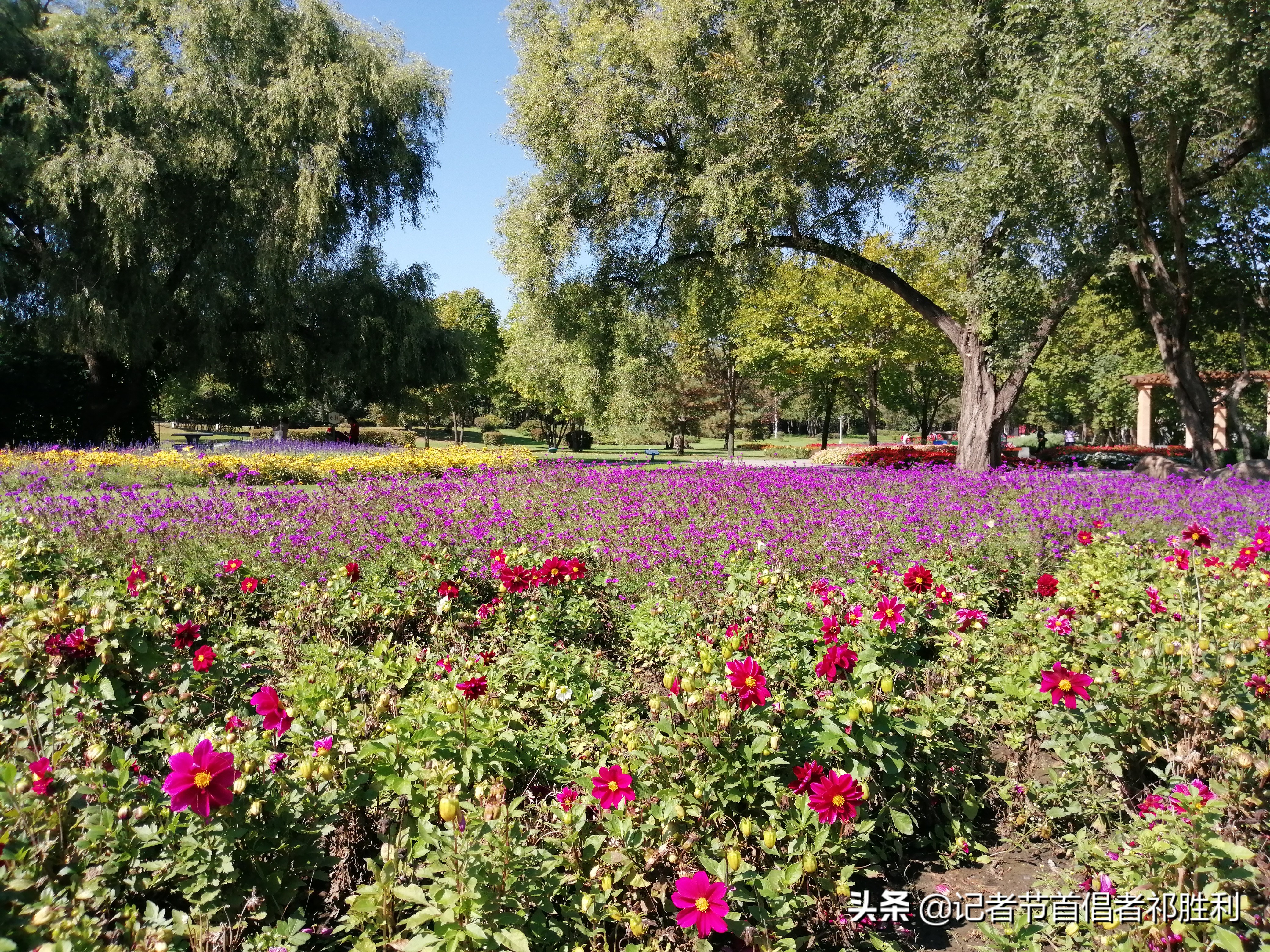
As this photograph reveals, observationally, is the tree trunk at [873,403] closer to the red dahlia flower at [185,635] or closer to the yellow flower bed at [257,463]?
the yellow flower bed at [257,463]

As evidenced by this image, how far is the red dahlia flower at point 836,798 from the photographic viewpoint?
1.96 metres

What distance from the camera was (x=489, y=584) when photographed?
15.2ft

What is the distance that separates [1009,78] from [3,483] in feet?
47.6

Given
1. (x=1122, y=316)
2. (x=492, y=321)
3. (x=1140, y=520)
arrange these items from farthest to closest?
1. (x=492, y=321)
2. (x=1122, y=316)
3. (x=1140, y=520)

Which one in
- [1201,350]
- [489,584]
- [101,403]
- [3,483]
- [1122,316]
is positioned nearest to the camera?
[489,584]

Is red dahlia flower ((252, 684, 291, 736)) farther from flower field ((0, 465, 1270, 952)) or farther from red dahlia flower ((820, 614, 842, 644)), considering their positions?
red dahlia flower ((820, 614, 842, 644))

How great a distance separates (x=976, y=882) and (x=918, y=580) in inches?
41.0

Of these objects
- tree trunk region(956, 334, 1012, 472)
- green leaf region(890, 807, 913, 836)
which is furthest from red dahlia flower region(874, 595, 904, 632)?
tree trunk region(956, 334, 1012, 472)

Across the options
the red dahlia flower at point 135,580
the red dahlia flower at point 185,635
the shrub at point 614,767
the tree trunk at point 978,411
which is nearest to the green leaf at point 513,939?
the shrub at point 614,767

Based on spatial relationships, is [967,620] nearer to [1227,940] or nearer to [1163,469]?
[1227,940]

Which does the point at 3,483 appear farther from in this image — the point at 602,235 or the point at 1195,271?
the point at 1195,271

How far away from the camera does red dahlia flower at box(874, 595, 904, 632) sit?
255 cm

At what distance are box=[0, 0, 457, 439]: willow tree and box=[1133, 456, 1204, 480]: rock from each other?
15194mm

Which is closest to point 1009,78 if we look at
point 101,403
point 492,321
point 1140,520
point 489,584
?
point 1140,520
